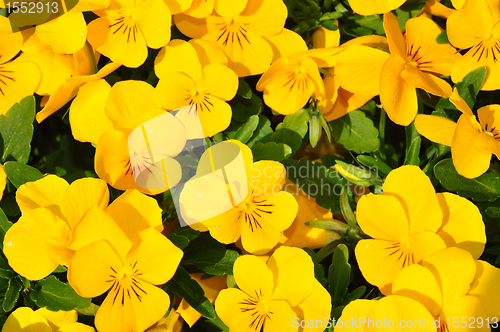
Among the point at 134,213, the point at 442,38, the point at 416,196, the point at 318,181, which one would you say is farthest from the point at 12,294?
the point at 442,38

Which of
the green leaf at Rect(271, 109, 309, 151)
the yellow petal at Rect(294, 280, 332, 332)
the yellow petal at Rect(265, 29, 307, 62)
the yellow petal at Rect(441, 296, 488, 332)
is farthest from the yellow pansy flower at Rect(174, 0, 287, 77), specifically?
the yellow petal at Rect(441, 296, 488, 332)

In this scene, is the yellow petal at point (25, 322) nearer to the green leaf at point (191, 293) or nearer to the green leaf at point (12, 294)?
the green leaf at point (12, 294)

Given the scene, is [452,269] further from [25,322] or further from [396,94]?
[25,322]

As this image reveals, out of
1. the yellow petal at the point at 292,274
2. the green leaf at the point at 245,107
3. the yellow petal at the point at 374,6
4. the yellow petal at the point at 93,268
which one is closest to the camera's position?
the yellow petal at the point at 93,268

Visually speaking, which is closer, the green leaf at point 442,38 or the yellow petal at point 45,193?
the yellow petal at point 45,193

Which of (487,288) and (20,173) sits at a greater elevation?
(20,173)

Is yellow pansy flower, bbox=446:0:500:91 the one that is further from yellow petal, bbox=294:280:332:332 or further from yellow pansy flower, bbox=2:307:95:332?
yellow pansy flower, bbox=2:307:95:332

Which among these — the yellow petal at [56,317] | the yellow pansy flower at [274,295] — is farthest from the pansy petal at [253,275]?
the yellow petal at [56,317]
